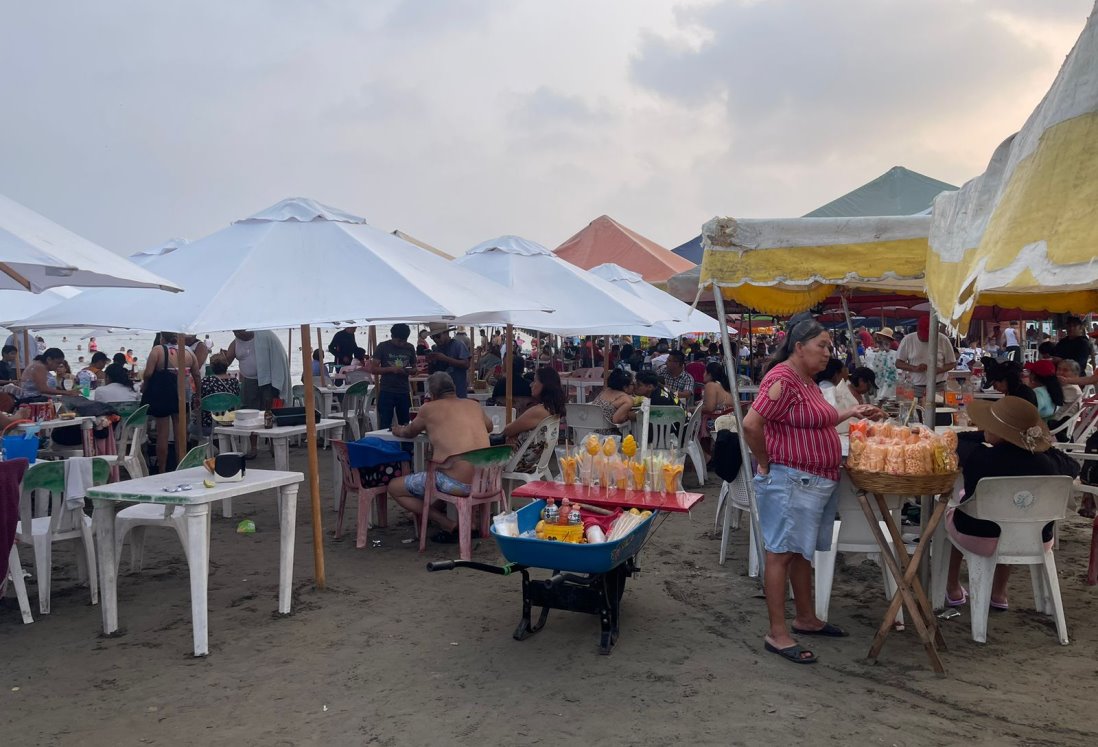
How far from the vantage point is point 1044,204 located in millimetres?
2729

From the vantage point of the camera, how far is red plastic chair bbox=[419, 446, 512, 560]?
6.24 m

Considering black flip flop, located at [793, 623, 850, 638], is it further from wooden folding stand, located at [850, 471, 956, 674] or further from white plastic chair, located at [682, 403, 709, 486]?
white plastic chair, located at [682, 403, 709, 486]

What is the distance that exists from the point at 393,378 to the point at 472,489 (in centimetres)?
502

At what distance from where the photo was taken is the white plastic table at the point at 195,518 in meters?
4.46

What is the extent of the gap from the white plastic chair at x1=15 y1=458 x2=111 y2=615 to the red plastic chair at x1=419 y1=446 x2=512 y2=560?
226 cm

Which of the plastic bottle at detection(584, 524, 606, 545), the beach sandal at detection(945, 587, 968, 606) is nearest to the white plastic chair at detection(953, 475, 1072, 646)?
the beach sandal at detection(945, 587, 968, 606)

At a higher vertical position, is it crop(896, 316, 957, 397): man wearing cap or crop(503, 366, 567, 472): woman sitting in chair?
crop(896, 316, 957, 397): man wearing cap

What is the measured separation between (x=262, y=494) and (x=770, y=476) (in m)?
6.53

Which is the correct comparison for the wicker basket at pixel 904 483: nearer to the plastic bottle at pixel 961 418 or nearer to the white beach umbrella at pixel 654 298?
the plastic bottle at pixel 961 418

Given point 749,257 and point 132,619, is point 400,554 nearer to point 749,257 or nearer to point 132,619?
point 132,619

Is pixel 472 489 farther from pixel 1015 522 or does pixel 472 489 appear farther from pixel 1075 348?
pixel 1075 348

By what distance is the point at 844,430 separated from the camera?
664cm

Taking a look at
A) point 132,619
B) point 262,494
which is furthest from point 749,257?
point 262,494

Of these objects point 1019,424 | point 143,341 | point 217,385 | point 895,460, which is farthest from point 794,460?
point 143,341
